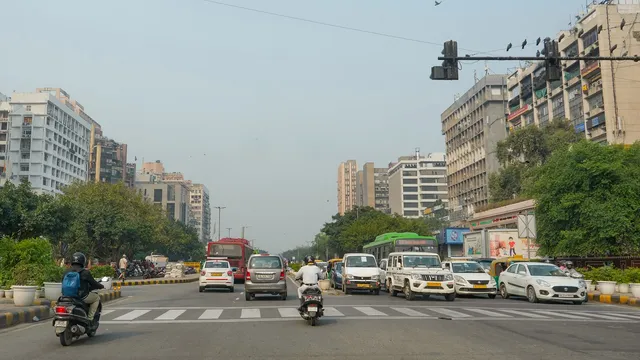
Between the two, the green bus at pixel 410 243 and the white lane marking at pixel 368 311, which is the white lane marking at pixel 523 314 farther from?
the green bus at pixel 410 243

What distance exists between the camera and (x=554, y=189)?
110ft

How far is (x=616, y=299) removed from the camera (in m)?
22.1

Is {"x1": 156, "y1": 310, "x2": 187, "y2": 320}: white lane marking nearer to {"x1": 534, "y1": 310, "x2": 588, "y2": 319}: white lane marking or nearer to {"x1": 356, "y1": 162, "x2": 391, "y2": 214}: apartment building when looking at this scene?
{"x1": 534, "y1": 310, "x2": 588, "y2": 319}: white lane marking

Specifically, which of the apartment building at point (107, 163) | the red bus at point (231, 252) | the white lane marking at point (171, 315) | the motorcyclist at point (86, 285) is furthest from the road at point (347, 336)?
the apartment building at point (107, 163)

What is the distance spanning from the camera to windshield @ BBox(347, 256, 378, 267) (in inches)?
1033

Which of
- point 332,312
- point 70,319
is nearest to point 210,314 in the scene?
point 332,312

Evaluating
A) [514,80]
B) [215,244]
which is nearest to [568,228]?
[215,244]

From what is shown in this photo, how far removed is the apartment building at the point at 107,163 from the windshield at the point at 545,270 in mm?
127570

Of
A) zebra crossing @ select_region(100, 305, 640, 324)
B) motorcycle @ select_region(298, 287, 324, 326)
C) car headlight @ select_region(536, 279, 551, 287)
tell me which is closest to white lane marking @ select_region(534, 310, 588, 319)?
zebra crossing @ select_region(100, 305, 640, 324)

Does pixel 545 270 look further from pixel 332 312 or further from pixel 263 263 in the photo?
pixel 263 263

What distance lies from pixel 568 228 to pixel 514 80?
51802 millimetres

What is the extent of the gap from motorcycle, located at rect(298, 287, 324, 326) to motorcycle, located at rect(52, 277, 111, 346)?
15.4 feet

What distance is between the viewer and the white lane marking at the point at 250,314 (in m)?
15.0

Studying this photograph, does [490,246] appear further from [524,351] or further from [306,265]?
[524,351]
